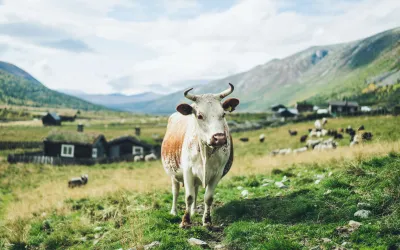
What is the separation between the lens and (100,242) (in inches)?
381

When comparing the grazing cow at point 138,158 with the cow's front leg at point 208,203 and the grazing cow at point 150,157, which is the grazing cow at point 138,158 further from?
the cow's front leg at point 208,203

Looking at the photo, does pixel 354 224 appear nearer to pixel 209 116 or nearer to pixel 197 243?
pixel 197 243

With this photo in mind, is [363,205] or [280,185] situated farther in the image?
[280,185]

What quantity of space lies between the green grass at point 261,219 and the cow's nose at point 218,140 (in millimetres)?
2056

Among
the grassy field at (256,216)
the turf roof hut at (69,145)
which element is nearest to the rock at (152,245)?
the grassy field at (256,216)

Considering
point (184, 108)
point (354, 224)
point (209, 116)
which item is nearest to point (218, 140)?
point (209, 116)

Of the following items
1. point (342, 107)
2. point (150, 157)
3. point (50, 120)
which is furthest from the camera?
point (342, 107)

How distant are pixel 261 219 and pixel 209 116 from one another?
3050 millimetres

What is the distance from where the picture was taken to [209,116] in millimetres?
8594

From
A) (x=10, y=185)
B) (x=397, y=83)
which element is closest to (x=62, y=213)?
(x=10, y=185)

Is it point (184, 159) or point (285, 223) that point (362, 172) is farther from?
point (184, 159)

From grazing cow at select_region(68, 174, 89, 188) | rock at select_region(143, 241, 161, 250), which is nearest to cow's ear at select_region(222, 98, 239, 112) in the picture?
rock at select_region(143, 241, 161, 250)

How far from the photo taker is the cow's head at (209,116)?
818 cm

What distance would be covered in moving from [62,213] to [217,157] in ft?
27.1
